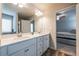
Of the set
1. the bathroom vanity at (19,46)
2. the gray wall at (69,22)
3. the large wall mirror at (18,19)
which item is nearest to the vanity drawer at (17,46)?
the bathroom vanity at (19,46)

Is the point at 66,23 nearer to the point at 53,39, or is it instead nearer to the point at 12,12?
the point at 53,39

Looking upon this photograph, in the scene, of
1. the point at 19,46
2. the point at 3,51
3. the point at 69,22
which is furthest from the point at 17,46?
the point at 69,22

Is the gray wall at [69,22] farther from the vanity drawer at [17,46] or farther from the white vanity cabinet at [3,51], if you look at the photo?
the white vanity cabinet at [3,51]

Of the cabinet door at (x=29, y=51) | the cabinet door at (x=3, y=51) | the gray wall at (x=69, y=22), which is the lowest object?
the cabinet door at (x=29, y=51)

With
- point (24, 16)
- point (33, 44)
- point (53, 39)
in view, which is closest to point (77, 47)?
point (53, 39)

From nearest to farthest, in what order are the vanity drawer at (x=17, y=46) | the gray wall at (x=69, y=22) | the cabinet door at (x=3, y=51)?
the cabinet door at (x=3, y=51) < the vanity drawer at (x=17, y=46) < the gray wall at (x=69, y=22)

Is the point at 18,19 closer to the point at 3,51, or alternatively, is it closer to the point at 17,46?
the point at 17,46

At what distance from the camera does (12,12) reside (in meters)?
1.65

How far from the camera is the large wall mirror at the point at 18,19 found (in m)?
1.51

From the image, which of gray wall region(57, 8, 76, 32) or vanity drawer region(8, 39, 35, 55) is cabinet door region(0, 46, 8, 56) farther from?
gray wall region(57, 8, 76, 32)

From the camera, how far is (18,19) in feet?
5.55

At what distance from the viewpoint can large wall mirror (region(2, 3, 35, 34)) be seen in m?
1.51

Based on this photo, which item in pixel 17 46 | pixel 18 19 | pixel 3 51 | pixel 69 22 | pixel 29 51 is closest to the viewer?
pixel 3 51

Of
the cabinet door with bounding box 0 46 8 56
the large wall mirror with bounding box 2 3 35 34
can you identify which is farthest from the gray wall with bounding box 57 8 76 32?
the cabinet door with bounding box 0 46 8 56
